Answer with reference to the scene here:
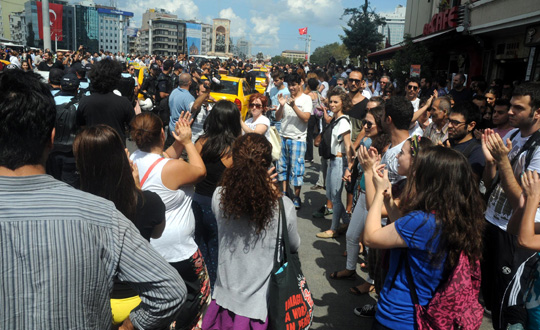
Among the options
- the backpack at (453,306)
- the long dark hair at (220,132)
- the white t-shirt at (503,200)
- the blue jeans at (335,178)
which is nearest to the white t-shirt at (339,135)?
the blue jeans at (335,178)

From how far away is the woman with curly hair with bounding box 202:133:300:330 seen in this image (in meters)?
2.46

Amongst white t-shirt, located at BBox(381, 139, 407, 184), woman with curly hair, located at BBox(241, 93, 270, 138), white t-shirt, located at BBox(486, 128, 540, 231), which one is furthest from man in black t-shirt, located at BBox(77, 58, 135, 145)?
white t-shirt, located at BBox(486, 128, 540, 231)

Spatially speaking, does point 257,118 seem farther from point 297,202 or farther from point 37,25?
point 37,25

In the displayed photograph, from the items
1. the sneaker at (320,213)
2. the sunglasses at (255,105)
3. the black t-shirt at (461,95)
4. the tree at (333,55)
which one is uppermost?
the tree at (333,55)

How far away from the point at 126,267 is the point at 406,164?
2472 mm

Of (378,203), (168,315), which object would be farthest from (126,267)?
(378,203)

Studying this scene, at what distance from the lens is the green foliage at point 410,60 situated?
15.3m

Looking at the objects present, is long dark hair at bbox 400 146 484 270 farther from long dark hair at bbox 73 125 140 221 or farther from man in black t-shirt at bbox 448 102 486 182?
man in black t-shirt at bbox 448 102 486 182

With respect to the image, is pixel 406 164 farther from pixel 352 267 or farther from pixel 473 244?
pixel 352 267

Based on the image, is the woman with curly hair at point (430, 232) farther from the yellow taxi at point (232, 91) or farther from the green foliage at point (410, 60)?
the green foliage at point (410, 60)

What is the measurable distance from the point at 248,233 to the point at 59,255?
4.48 ft

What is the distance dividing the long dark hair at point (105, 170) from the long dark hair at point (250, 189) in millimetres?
545

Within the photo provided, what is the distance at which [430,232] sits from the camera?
2213mm

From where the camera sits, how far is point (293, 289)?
2457mm
